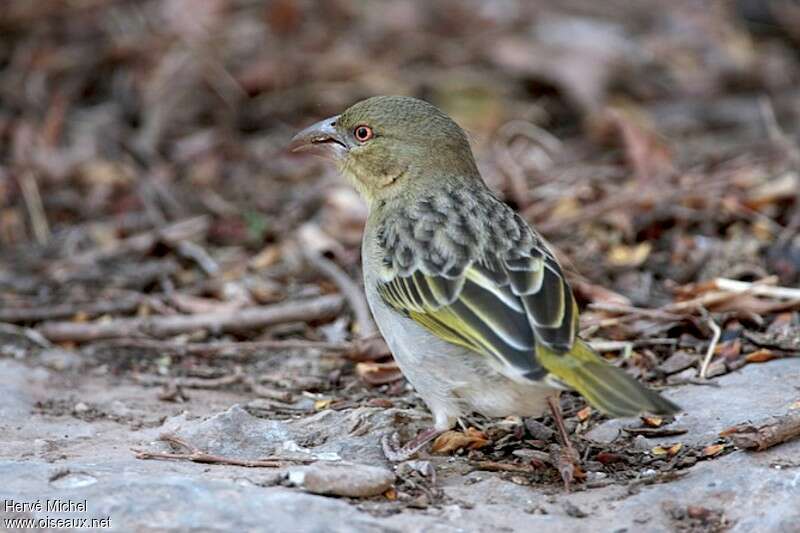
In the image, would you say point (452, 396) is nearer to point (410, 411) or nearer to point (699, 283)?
point (410, 411)

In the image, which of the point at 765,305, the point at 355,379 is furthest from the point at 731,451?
the point at 355,379

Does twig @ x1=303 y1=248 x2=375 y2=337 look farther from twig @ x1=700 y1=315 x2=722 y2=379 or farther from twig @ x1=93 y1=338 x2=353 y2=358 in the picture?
twig @ x1=700 y1=315 x2=722 y2=379

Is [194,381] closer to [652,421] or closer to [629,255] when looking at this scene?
[652,421]

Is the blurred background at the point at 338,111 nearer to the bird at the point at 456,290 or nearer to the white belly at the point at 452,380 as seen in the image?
the bird at the point at 456,290

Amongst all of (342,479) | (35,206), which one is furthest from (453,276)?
(35,206)

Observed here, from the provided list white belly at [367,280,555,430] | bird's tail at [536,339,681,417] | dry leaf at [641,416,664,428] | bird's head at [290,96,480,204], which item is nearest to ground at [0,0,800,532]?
dry leaf at [641,416,664,428]
